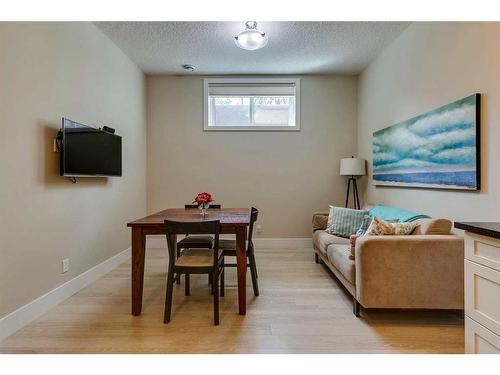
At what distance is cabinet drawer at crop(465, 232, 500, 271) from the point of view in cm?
133

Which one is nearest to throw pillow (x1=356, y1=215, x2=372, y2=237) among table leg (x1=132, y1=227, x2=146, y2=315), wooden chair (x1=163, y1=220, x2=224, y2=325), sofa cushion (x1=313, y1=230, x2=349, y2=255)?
sofa cushion (x1=313, y1=230, x2=349, y2=255)

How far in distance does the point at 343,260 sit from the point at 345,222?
3.44 feet

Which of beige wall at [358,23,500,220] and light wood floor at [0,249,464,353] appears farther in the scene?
beige wall at [358,23,500,220]

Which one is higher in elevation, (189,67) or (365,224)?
(189,67)

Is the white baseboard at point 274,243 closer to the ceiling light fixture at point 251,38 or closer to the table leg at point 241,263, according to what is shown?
the table leg at point 241,263

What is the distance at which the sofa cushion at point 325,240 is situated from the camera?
133 inches

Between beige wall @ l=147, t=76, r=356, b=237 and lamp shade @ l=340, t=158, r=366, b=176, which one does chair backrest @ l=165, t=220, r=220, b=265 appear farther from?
lamp shade @ l=340, t=158, r=366, b=176

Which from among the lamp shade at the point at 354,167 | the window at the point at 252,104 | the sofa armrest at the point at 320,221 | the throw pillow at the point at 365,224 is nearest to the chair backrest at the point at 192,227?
the throw pillow at the point at 365,224

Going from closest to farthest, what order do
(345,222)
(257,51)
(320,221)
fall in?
(345,222), (257,51), (320,221)

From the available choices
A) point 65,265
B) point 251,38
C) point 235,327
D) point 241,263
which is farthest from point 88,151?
point 235,327

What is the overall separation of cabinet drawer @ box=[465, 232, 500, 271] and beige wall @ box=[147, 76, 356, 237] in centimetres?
340

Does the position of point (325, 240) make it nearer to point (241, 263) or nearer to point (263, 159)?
point (241, 263)

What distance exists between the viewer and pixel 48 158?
2566 millimetres

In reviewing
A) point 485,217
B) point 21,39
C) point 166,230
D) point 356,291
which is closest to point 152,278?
point 166,230
